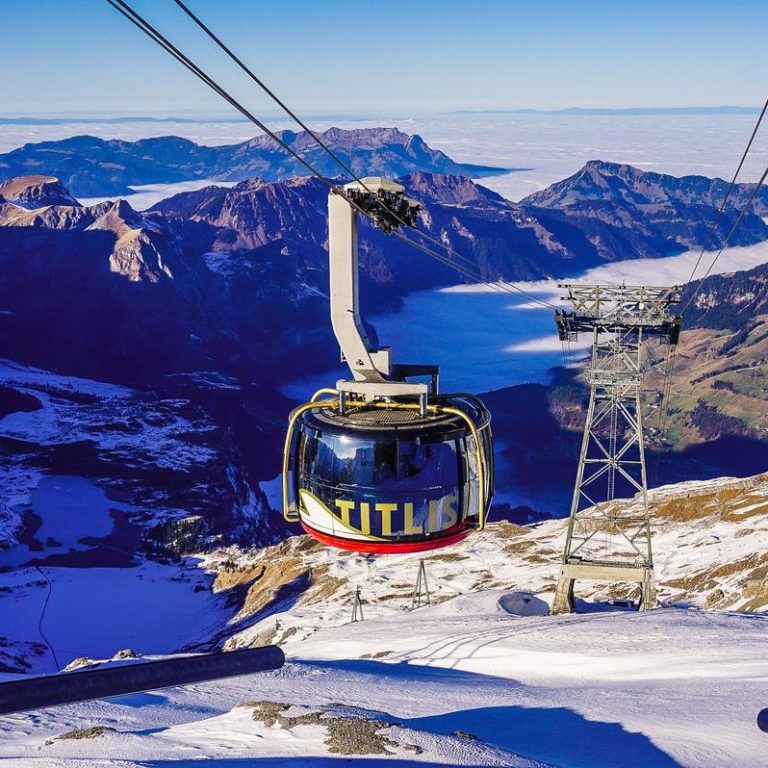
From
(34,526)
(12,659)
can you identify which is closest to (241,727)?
(12,659)

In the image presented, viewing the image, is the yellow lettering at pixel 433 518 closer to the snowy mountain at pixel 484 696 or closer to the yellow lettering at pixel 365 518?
the yellow lettering at pixel 365 518

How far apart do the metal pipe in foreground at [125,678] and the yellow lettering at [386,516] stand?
651cm

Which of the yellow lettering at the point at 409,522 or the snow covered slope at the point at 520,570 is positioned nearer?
the yellow lettering at the point at 409,522

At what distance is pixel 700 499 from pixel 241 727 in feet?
178

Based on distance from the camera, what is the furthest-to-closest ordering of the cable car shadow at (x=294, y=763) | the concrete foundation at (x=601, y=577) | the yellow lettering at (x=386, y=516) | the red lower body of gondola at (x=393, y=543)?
1. the concrete foundation at (x=601, y=577)
2. the red lower body of gondola at (x=393, y=543)
3. the yellow lettering at (x=386, y=516)
4. the cable car shadow at (x=294, y=763)

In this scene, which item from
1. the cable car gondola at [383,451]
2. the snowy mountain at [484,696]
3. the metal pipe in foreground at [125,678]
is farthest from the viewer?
the snowy mountain at [484,696]

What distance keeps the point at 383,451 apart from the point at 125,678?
7849 mm

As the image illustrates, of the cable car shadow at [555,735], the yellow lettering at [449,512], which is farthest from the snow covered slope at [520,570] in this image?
the yellow lettering at [449,512]

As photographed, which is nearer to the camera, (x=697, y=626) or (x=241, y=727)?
(x=241, y=727)

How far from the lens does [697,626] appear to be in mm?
30016

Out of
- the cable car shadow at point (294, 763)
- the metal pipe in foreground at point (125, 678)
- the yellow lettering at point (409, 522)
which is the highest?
the metal pipe in foreground at point (125, 678)

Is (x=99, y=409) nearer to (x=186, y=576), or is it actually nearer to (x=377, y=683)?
(x=186, y=576)

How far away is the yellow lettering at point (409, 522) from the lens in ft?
51.0

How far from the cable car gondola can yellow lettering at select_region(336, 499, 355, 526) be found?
2 centimetres
